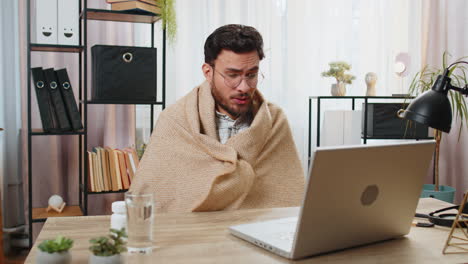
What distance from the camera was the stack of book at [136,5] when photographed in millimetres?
2781

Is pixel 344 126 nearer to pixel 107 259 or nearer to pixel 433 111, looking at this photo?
pixel 433 111

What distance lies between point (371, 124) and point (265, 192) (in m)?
1.60

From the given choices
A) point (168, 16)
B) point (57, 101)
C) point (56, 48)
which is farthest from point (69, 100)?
point (168, 16)

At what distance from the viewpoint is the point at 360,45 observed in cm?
373

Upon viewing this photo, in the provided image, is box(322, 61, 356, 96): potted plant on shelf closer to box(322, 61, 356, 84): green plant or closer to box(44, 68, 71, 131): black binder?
box(322, 61, 356, 84): green plant

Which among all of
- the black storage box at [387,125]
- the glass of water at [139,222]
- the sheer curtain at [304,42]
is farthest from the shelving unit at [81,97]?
the glass of water at [139,222]

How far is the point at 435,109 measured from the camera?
1.26 meters

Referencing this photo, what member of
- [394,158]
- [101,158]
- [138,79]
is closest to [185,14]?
[138,79]

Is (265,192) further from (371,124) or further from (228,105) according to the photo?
(371,124)

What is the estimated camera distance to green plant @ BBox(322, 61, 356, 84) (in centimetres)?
343

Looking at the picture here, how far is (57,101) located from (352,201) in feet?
6.92

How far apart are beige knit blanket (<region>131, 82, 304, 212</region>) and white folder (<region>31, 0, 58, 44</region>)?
3.29 ft

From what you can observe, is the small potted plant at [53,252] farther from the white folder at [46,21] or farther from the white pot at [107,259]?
the white folder at [46,21]

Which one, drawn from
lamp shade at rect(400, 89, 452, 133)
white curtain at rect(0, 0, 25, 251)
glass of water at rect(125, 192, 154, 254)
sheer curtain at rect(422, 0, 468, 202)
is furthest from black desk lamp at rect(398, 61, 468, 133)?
sheer curtain at rect(422, 0, 468, 202)
